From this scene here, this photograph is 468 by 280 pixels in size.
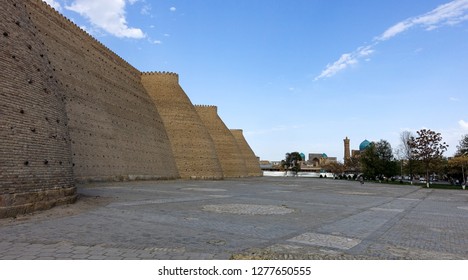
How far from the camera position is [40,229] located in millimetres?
7234

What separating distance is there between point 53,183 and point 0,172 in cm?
202

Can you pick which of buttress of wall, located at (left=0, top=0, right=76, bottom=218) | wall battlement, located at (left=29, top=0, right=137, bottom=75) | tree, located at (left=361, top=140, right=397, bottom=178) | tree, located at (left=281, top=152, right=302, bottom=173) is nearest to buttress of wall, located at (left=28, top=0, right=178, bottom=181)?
wall battlement, located at (left=29, top=0, right=137, bottom=75)

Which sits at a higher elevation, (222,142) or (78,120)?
(222,142)

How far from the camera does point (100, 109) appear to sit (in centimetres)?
2784

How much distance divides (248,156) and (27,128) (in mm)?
57985

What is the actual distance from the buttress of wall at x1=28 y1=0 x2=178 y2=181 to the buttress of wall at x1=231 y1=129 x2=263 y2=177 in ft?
95.3

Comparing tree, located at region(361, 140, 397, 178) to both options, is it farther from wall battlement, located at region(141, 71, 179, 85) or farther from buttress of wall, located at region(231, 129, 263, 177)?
wall battlement, located at region(141, 71, 179, 85)

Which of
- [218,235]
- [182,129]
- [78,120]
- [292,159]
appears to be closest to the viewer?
[218,235]

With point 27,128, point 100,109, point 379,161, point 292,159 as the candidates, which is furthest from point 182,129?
point 292,159

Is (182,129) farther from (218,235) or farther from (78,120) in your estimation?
(218,235)

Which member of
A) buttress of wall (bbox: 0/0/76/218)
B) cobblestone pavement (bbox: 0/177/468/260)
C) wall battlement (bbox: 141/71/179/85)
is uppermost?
wall battlement (bbox: 141/71/179/85)

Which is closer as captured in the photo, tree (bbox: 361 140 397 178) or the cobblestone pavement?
the cobblestone pavement

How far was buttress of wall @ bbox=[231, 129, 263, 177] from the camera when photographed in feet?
215
